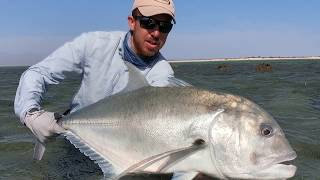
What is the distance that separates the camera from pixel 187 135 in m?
4.17

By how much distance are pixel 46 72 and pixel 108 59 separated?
2.28ft

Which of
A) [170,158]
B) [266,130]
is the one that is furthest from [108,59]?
[266,130]

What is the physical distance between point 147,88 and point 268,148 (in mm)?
1164

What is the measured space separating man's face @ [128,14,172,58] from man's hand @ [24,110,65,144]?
1251mm

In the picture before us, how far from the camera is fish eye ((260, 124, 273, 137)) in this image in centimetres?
406

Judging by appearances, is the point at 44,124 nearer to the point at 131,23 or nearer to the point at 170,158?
the point at 170,158

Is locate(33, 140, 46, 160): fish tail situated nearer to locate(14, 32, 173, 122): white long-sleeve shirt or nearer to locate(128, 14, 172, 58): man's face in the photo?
locate(14, 32, 173, 122): white long-sleeve shirt

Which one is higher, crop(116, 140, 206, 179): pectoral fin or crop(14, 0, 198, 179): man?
crop(14, 0, 198, 179): man

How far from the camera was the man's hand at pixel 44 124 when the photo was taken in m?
4.88

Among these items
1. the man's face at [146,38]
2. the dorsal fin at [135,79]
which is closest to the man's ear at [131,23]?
the man's face at [146,38]

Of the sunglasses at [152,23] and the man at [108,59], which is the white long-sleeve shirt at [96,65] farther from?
the sunglasses at [152,23]

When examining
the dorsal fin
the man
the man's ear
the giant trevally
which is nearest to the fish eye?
the giant trevally

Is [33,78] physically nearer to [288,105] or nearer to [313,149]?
[313,149]

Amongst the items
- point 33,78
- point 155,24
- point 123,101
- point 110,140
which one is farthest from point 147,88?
point 33,78
